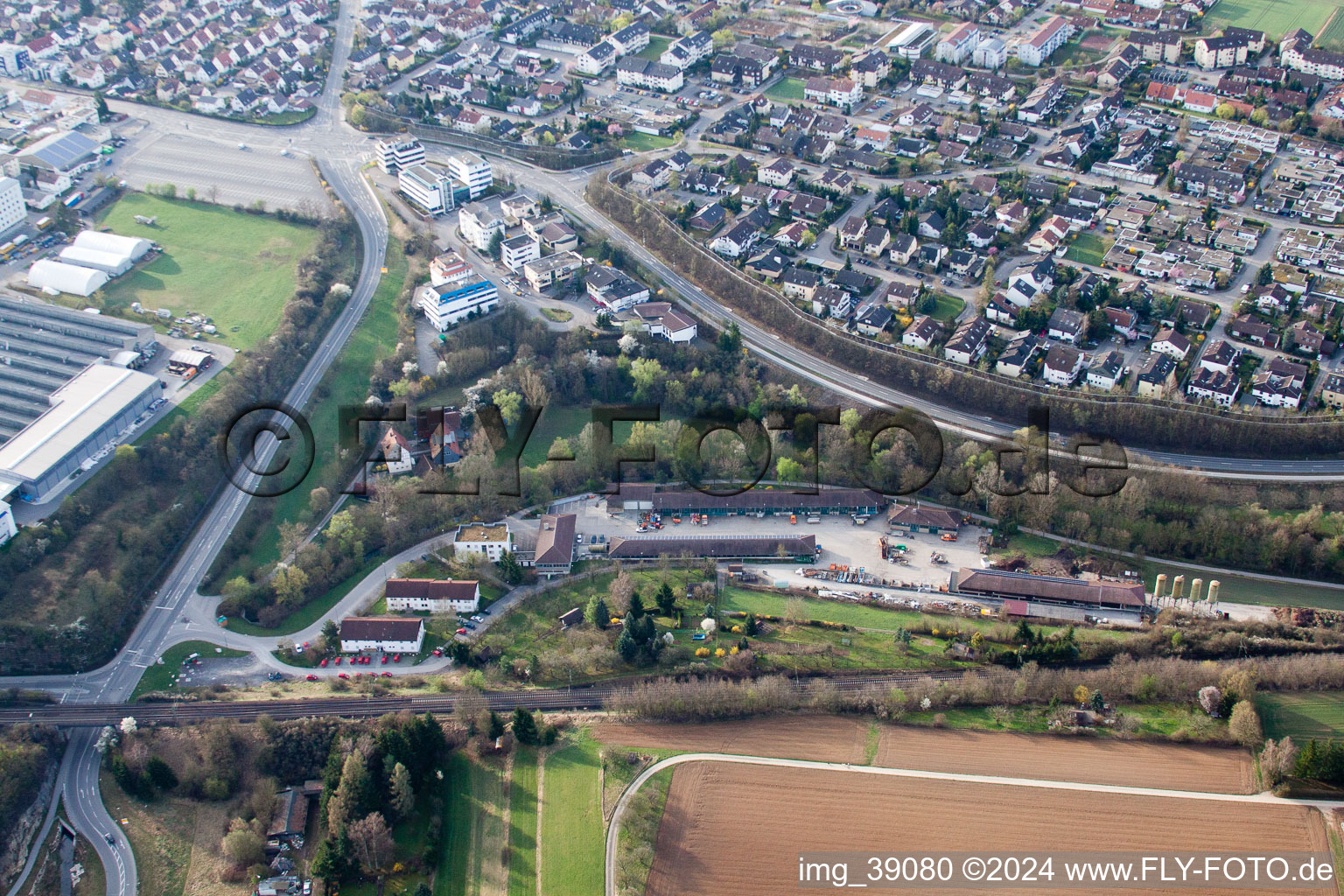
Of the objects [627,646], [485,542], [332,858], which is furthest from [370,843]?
[485,542]

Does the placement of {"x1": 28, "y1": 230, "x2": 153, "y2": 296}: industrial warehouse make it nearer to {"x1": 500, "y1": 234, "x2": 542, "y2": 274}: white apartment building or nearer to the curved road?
{"x1": 500, "y1": 234, "x2": 542, "y2": 274}: white apartment building

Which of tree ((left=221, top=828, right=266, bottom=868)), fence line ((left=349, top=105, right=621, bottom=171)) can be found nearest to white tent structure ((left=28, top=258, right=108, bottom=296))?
fence line ((left=349, top=105, right=621, bottom=171))

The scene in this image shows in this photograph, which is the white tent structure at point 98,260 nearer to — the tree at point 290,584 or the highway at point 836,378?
the highway at point 836,378

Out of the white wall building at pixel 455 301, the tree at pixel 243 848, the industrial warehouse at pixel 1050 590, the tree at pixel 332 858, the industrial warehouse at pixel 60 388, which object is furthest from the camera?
the white wall building at pixel 455 301

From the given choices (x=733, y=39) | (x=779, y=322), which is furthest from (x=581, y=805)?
(x=733, y=39)

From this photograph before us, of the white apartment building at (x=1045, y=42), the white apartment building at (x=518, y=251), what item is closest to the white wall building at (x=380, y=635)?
the white apartment building at (x=518, y=251)

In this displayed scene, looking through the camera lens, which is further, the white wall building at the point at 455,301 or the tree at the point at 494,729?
the white wall building at the point at 455,301

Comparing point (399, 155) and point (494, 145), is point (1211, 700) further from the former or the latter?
point (399, 155)
